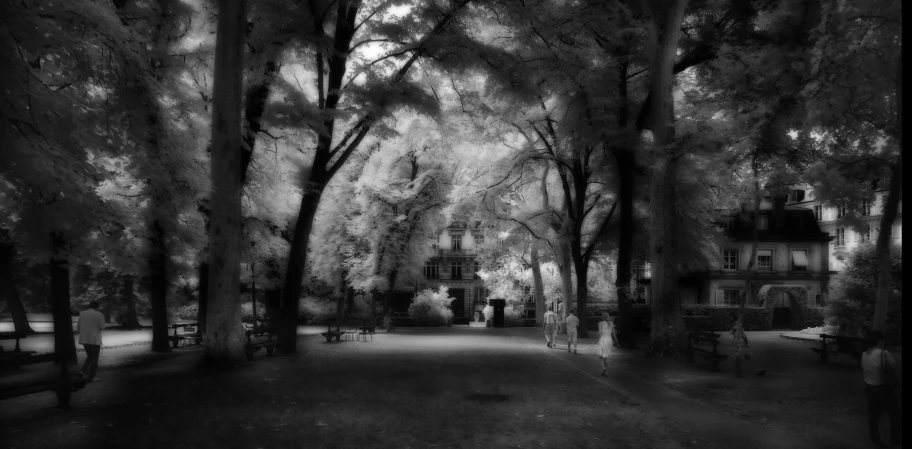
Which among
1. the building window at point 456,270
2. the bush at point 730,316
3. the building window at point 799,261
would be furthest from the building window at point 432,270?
the building window at point 799,261

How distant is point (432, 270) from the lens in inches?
2534

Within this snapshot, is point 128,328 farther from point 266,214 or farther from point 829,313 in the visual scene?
point 829,313

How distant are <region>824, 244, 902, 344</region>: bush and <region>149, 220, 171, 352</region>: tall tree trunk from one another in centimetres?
2465

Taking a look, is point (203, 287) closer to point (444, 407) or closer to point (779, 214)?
point (444, 407)

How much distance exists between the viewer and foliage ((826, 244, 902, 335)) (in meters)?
22.4

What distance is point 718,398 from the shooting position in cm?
1154

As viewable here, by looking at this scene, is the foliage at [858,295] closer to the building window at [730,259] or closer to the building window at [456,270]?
the building window at [730,259]

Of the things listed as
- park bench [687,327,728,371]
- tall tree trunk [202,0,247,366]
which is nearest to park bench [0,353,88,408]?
tall tree trunk [202,0,247,366]

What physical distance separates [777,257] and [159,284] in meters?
50.1

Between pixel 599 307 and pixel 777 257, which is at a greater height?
pixel 777 257

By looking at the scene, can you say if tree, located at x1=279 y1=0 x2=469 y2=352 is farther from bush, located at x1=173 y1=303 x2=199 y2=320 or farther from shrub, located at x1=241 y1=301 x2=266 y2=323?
bush, located at x1=173 y1=303 x2=199 y2=320

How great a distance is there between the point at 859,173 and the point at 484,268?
115 ft

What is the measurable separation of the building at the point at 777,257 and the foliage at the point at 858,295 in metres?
26.3

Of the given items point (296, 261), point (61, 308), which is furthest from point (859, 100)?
point (61, 308)
